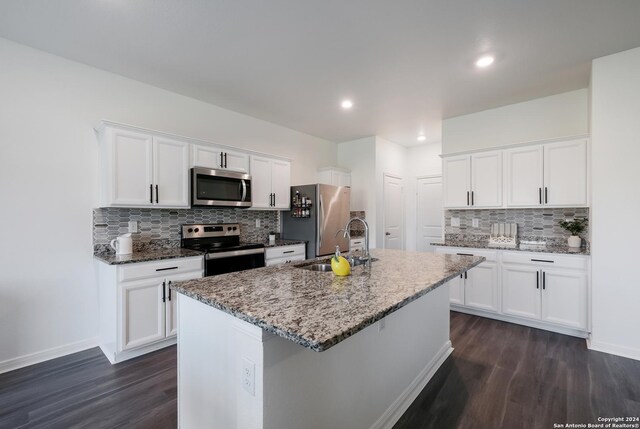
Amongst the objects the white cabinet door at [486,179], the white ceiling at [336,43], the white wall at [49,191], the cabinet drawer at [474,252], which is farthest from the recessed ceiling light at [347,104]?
the white wall at [49,191]

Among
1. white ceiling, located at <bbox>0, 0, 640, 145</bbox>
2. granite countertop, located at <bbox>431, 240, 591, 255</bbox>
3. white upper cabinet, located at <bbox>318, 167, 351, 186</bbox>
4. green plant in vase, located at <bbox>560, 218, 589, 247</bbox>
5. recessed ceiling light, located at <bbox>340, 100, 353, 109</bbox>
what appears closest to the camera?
white ceiling, located at <bbox>0, 0, 640, 145</bbox>

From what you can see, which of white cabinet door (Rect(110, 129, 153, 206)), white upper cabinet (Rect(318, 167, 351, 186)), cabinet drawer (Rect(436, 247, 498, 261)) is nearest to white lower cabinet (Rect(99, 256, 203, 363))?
white cabinet door (Rect(110, 129, 153, 206))

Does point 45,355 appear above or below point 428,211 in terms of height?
below

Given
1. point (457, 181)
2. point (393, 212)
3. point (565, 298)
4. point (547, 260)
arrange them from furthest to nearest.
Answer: point (393, 212) → point (457, 181) → point (547, 260) → point (565, 298)

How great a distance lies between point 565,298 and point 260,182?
3757mm

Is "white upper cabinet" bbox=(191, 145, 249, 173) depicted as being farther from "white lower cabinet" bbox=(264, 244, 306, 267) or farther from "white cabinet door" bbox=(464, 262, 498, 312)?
"white cabinet door" bbox=(464, 262, 498, 312)

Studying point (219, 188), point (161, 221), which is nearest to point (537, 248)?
point (219, 188)

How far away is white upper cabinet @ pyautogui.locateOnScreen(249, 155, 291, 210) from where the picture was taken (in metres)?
3.90

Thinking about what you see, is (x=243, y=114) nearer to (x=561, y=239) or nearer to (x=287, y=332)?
(x=287, y=332)

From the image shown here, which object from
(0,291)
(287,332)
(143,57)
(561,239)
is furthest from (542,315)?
(0,291)

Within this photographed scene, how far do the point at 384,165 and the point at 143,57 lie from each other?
157 inches

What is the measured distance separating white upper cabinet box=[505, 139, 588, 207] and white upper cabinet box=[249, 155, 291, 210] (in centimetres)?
294

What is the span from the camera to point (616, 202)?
2.64 metres

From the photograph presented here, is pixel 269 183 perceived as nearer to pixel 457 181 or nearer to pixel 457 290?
pixel 457 181
